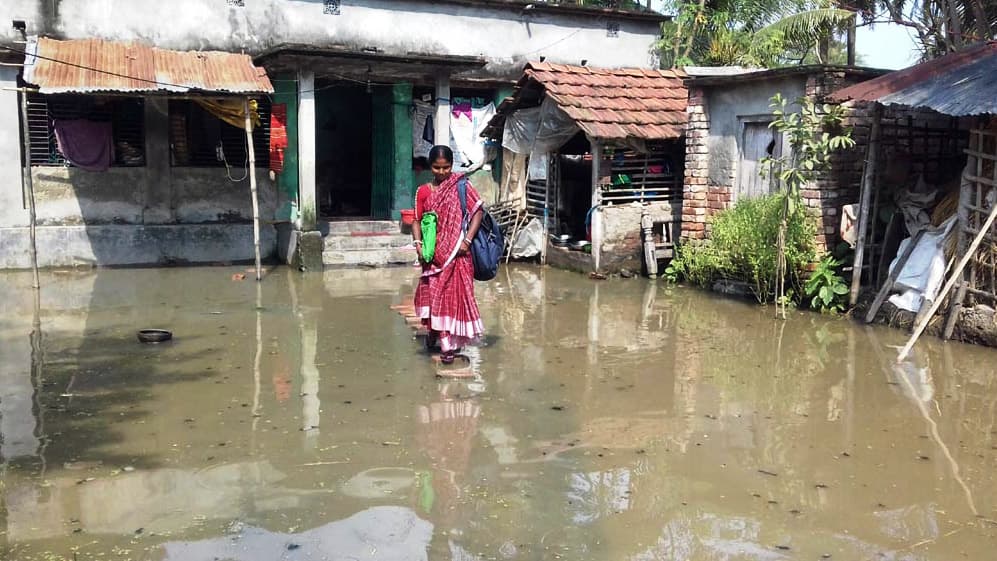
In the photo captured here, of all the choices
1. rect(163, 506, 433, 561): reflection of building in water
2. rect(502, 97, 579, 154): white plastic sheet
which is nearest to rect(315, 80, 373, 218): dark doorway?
rect(502, 97, 579, 154): white plastic sheet

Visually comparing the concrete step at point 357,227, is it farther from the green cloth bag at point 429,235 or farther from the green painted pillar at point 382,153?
the green cloth bag at point 429,235

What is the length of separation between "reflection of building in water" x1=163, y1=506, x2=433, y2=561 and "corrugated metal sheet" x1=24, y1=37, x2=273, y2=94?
848 cm

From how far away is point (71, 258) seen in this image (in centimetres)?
1295

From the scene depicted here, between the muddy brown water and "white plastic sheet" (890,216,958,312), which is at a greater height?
"white plastic sheet" (890,216,958,312)

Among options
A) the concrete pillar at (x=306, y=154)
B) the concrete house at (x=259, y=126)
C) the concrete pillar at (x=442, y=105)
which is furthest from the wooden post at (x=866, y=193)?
the concrete pillar at (x=306, y=154)

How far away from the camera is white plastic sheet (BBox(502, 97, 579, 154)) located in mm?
13141

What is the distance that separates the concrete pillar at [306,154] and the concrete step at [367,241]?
0.50 m

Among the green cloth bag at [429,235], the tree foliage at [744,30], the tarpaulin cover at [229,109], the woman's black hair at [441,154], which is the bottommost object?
the green cloth bag at [429,235]

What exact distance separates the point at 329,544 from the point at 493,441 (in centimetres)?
168

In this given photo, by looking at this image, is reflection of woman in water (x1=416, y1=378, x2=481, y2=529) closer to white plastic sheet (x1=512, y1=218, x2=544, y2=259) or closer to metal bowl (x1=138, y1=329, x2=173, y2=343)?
metal bowl (x1=138, y1=329, x2=173, y2=343)

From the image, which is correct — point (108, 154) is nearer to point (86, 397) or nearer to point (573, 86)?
point (573, 86)

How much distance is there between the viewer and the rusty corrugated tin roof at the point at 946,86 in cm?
780

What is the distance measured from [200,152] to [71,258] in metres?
2.43

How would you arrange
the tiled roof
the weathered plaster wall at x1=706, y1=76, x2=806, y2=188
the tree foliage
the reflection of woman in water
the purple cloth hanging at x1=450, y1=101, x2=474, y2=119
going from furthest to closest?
1. the tree foliage
2. the purple cloth hanging at x1=450, y1=101, x2=474, y2=119
3. the tiled roof
4. the weathered plaster wall at x1=706, y1=76, x2=806, y2=188
5. the reflection of woman in water
